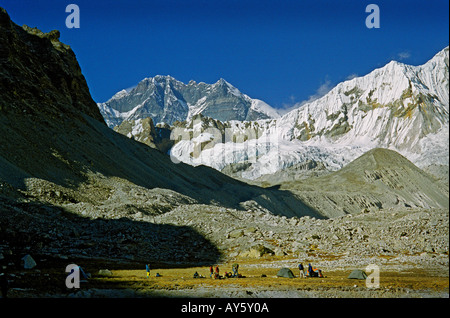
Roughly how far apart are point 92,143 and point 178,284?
70.5 m

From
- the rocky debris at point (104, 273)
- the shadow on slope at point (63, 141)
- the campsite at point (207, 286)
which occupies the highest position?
the shadow on slope at point (63, 141)

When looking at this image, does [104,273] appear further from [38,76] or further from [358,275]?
[38,76]

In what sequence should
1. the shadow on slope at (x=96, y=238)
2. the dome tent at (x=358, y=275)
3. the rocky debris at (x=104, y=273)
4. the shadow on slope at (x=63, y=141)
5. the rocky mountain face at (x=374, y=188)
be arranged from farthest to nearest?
the rocky mountain face at (x=374, y=188) < the shadow on slope at (x=63, y=141) < the shadow on slope at (x=96, y=238) < the rocky debris at (x=104, y=273) < the dome tent at (x=358, y=275)

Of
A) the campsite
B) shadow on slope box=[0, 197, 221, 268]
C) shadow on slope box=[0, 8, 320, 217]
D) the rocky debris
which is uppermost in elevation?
shadow on slope box=[0, 8, 320, 217]

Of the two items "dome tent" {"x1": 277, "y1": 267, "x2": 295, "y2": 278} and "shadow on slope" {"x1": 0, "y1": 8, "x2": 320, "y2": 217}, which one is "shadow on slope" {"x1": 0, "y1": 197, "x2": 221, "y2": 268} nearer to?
"dome tent" {"x1": 277, "y1": 267, "x2": 295, "y2": 278}

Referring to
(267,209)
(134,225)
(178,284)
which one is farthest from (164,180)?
(178,284)

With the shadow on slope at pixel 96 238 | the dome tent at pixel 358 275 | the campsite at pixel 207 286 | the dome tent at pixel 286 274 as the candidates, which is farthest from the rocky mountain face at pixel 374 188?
the campsite at pixel 207 286

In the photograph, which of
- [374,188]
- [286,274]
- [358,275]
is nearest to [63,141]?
[286,274]

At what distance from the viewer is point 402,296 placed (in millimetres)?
19000

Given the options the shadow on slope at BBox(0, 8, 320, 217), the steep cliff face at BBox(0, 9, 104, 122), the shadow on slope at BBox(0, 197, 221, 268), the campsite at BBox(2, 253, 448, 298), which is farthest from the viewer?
the steep cliff face at BBox(0, 9, 104, 122)

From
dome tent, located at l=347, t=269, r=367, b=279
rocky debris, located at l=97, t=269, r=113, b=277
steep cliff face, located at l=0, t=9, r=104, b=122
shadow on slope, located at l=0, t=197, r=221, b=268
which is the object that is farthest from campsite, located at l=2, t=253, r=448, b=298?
steep cliff face, located at l=0, t=9, r=104, b=122

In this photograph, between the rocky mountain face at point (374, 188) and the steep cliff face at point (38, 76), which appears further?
the rocky mountain face at point (374, 188)

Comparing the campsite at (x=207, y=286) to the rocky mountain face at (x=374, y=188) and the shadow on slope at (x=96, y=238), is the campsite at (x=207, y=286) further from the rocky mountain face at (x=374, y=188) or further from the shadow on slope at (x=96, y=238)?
the rocky mountain face at (x=374, y=188)
